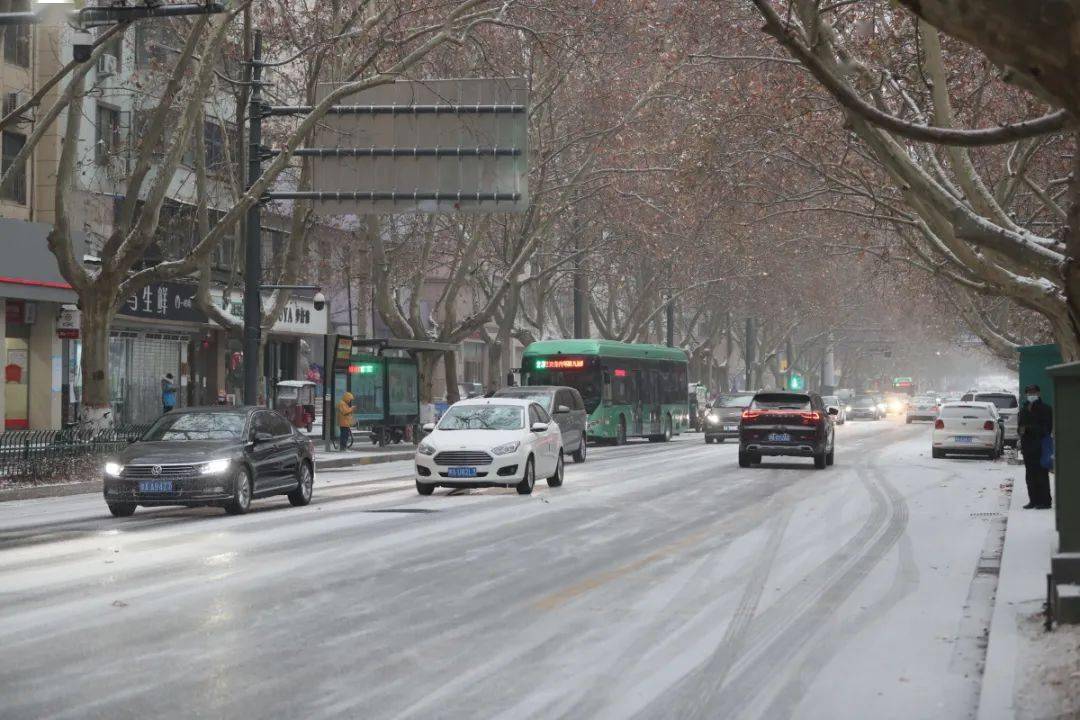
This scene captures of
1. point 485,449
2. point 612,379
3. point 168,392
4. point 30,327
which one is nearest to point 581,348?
point 612,379

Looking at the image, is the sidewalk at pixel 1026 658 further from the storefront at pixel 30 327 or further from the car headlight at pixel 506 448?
the storefront at pixel 30 327

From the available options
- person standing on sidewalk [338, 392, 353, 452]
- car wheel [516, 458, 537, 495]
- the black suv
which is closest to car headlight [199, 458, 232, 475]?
car wheel [516, 458, 537, 495]

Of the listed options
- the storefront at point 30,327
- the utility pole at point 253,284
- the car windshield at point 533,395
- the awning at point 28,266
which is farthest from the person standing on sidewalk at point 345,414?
the utility pole at point 253,284

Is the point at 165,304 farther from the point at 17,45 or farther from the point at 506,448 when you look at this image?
the point at 506,448

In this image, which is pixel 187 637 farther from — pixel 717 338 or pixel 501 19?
pixel 717 338

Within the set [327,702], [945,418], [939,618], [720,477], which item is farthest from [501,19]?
[327,702]

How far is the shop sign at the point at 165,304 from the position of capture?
47.6 m

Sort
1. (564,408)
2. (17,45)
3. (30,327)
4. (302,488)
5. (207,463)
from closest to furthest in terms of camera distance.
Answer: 1. (207,463)
2. (302,488)
3. (564,408)
4. (17,45)
5. (30,327)

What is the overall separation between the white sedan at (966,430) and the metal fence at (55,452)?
2135 cm

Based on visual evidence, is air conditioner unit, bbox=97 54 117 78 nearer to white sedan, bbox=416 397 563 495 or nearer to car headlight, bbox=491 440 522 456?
white sedan, bbox=416 397 563 495

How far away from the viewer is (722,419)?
5491cm

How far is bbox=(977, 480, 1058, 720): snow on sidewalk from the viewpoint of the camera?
7.84 m

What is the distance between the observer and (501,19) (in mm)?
30688

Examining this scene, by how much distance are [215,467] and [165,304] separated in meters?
30.4
